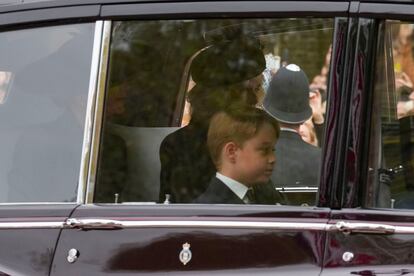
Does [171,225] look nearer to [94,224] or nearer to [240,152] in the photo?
[94,224]

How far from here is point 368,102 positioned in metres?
3.22

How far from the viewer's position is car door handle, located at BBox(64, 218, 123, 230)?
3264 mm

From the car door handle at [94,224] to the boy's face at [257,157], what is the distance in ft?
1.42

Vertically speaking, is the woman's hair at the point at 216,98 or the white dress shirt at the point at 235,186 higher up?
the woman's hair at the point at 216,98

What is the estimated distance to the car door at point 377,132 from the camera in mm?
3143

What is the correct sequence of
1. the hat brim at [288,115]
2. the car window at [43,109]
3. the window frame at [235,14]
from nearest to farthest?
the window frame at [235,14] → the hat brim at [288,115] → the car window at [43,109]

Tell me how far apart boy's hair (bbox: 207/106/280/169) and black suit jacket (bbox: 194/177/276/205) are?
7 centimetres

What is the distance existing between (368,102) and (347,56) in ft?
0.51

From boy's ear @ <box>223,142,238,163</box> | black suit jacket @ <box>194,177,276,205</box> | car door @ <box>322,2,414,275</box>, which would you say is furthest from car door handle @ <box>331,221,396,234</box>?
boy's ear @ <box>223,142,238,163</box>

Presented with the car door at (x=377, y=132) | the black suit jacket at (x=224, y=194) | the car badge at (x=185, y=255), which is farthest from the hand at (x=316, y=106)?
the car badge at (x=185, y=255)

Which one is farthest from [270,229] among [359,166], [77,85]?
[77,85]

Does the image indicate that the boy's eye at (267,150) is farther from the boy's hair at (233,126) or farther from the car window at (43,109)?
the car window at (43,109)

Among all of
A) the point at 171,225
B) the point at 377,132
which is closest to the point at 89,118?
the point at 171,225

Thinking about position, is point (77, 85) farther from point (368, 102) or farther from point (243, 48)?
point (368, 102)
